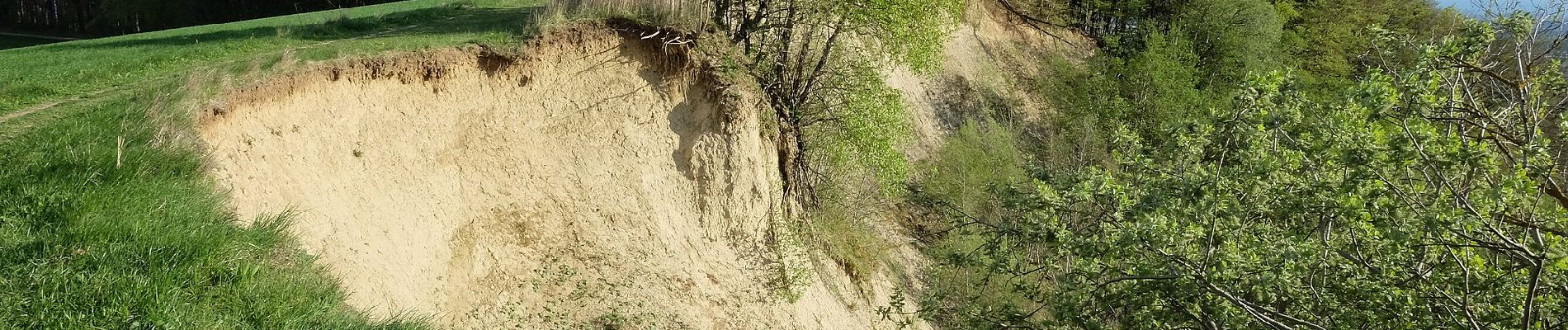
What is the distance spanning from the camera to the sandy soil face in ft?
31.1

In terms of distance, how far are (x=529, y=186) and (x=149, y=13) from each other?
32.5 m

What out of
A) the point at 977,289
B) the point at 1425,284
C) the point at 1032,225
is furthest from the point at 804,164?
the point at 1425,284

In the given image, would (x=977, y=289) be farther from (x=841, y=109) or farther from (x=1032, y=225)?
(x=1032, y=225)

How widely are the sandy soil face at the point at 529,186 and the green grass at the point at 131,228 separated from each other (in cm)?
65

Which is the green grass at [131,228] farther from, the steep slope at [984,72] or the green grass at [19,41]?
the green grass at [19,41]

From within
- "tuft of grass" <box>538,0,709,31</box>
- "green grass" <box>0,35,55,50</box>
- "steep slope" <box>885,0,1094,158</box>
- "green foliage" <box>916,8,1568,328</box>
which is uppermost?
"tuft of grass" <box>538,0,709,31</box>

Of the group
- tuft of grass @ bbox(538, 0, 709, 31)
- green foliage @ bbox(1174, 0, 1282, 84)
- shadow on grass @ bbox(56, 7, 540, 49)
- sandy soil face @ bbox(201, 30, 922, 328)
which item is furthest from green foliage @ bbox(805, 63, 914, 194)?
green foliage @ bbox(1174, 0, 1282, 84)

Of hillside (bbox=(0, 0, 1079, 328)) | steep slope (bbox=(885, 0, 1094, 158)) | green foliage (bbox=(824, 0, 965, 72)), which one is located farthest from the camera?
steep slope (bbox=(885, 0, 1094, 158))

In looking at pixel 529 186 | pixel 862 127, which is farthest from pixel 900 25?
pixel 529 186

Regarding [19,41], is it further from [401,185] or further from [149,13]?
[401,185]

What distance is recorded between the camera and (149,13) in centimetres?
3591

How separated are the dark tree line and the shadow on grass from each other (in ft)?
64.3

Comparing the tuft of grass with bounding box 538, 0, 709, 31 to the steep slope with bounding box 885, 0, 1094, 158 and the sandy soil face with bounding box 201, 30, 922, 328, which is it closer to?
the sandy soil face with bounding box 201, 30, 922, 328

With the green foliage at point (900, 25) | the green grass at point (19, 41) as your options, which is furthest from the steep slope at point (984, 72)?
the green grass at point (19, 41)
